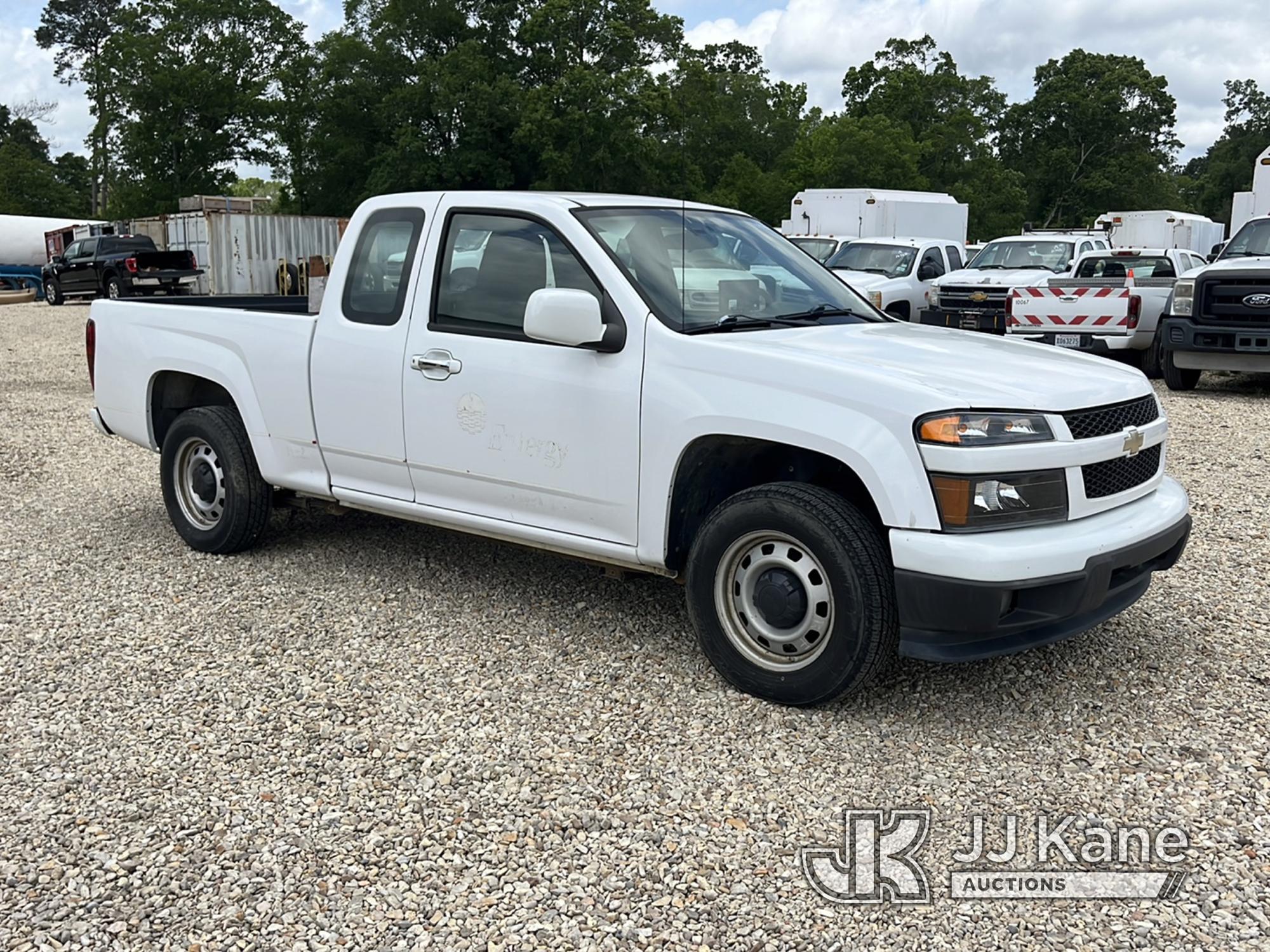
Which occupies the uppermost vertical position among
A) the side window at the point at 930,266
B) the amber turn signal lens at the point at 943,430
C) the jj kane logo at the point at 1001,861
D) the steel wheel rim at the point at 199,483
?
the side window at the point at 930,266

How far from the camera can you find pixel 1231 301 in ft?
41.1

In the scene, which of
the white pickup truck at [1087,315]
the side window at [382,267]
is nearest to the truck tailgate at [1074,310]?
the white pickup truck at [1087,315]

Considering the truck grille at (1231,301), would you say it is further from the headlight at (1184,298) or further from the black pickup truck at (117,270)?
the black pickup truck at (117,270)

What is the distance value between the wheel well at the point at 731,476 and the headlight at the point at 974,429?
1.71 ft

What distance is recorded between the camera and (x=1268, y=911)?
3.04 metres

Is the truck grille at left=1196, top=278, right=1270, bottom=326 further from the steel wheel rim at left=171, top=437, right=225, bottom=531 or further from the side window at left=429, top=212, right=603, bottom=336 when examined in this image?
the steel wheel rim at left=171, top=437, right=225, bottom=531

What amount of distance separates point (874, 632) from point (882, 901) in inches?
40.3

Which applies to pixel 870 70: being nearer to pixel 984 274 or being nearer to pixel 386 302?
pixel 984 274

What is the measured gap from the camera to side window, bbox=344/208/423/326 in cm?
527

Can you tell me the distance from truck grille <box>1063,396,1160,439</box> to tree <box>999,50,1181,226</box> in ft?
215

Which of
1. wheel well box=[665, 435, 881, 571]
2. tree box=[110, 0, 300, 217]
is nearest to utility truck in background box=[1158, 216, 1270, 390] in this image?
wheel well box=[665, 435, 881, 571]

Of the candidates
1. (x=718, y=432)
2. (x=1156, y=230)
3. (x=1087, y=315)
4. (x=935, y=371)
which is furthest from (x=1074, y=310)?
(x=1156, y=230)

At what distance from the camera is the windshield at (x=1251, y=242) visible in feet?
44.2

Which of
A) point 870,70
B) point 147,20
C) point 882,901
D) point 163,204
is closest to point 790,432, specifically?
point 882,901
